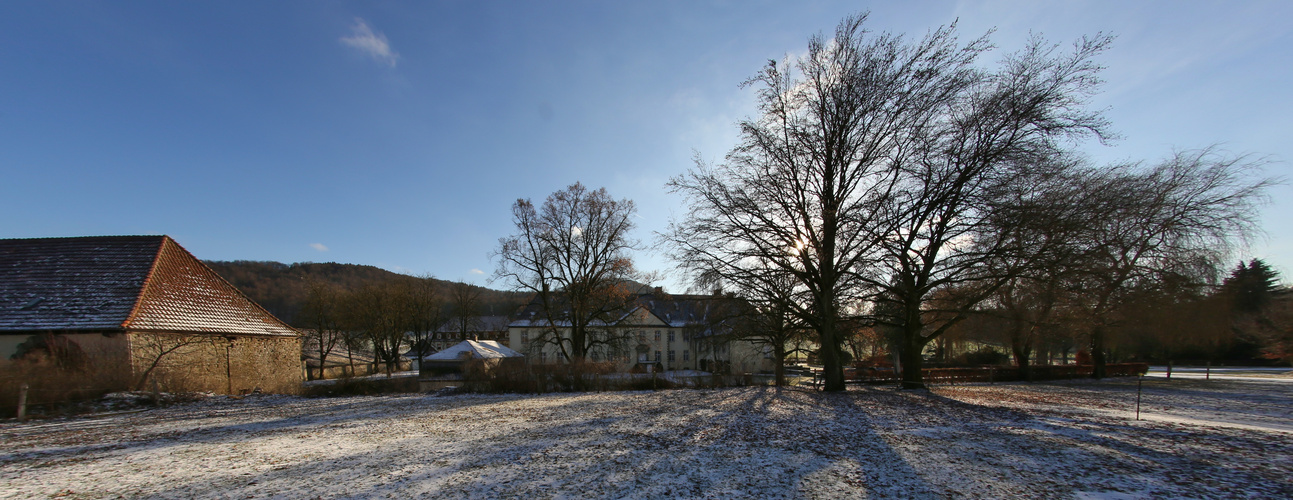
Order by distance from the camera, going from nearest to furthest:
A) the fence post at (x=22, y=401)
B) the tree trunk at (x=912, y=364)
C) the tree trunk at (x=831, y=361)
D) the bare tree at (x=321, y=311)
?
the fence post at (x=22, y=401) < the tree trunk at (x=831, y=361) < the tree trunk at (x=912, y=364) < the bare tree at (x=321, y=311)

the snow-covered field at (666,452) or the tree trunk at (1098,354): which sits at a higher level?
the snow-covered field at (666,452)

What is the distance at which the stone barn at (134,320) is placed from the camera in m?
16.3

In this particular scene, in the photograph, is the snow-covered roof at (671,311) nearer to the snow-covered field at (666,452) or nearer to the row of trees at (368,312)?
the snow-covered field at (666,452)

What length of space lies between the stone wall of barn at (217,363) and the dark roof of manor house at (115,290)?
43cm

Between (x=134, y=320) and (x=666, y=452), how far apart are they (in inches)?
801

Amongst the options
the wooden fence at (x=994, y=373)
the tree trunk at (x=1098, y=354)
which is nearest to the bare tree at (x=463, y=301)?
the wooden fence at (x=994, y=373)

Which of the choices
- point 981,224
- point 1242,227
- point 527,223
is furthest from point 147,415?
point 1242,227

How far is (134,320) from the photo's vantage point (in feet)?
56.6

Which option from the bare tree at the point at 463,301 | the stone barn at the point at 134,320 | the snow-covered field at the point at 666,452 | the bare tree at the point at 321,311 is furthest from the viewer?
the bare tree at the point at 463,301

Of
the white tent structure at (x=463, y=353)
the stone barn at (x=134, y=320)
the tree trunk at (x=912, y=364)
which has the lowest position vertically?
the white tent structure at (x=463, y=353)

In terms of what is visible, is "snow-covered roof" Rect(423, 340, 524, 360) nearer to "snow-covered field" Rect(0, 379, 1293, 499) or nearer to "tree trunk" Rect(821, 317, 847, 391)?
"snow-covered field" Rect(0, 379, 1293, 499)

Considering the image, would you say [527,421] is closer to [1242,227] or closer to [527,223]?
[527,223]

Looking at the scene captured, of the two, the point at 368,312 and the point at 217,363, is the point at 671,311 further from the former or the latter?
the point at 217,363

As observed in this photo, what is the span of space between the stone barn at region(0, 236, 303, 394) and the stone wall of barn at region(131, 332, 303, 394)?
0.13 ft
